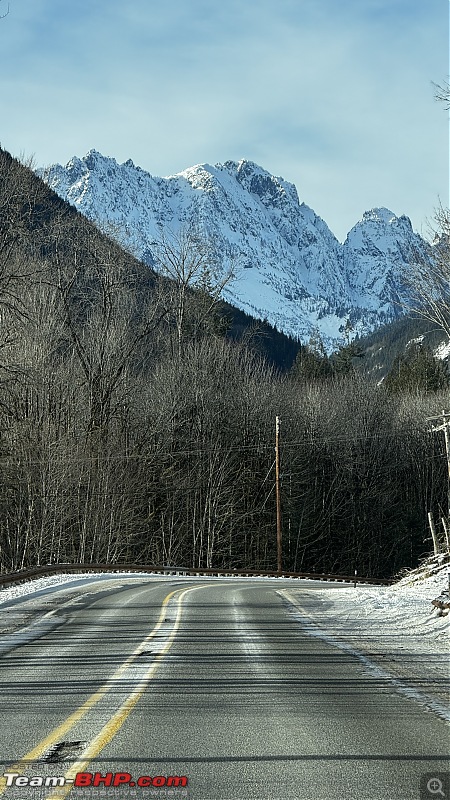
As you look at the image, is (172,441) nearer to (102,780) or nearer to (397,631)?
(397,631)

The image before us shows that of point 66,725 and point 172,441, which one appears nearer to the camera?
point 66,725

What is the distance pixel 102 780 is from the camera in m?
5.09

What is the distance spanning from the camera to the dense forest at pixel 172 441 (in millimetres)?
40062

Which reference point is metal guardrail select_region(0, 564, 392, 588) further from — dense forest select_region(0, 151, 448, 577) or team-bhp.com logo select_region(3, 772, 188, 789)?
team-bhp.com logo select_region(3, 772, 188, 789)

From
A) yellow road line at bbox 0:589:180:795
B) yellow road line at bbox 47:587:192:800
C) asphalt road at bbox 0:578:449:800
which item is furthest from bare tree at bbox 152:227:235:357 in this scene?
yellow road line at bbox 47:587:192:800

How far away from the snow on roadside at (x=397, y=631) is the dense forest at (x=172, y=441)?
16138 mm

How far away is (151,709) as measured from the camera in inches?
283

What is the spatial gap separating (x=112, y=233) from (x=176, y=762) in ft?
146

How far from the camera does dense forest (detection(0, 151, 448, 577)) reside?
→ 4006 centimetres

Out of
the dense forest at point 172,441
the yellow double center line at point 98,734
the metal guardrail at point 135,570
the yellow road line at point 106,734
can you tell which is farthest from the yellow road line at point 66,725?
the dense forest at point 172,441

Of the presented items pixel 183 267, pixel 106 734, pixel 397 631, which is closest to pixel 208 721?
pixel 106 734

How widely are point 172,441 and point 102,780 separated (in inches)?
1811

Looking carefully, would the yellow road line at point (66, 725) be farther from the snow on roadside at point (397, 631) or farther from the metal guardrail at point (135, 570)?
the metal guardrail at point (135, 570)

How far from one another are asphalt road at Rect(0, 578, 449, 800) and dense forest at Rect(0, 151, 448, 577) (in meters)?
18.8
